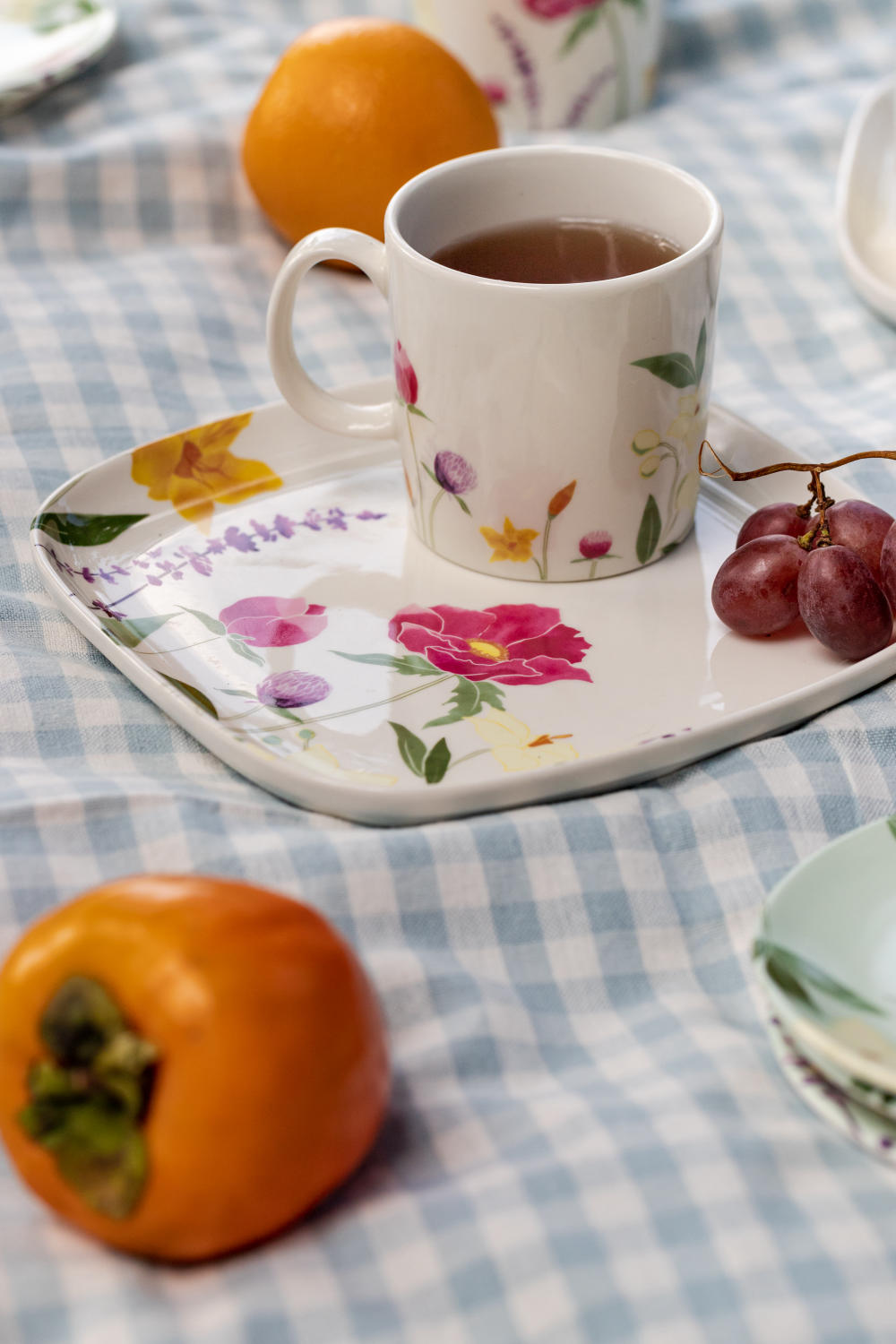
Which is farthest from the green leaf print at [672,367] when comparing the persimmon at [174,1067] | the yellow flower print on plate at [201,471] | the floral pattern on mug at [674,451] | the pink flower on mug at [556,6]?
the pink flower on mug at [556,6]

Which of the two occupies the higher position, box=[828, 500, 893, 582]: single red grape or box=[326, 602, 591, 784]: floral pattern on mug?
box=[828, 500, 893, 582]: single red grape

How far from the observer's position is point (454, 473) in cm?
62

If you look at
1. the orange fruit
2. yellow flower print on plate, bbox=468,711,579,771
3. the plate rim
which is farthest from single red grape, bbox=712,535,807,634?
the plate rim

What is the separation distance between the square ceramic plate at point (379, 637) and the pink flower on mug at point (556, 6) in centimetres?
44

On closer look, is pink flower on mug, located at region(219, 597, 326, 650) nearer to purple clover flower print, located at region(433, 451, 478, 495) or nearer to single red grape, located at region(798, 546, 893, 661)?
purple clover flower print, located at region(433, 451, 478, 495)

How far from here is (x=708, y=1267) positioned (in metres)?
0.36

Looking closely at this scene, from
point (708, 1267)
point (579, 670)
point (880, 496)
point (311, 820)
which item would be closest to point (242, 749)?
point (311, 820)

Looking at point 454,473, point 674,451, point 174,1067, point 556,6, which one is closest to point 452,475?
point 454,473

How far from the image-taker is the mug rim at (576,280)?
0.55 m

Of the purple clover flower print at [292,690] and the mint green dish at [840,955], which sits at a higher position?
the mint green dish at [840,955]

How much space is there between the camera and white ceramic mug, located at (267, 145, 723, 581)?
57 centimetres

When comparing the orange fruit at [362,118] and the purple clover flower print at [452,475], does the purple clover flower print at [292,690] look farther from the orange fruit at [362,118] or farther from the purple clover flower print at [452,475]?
the orange fruit at [362,118]

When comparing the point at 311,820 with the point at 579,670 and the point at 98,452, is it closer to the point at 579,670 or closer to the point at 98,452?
the point at 579,670

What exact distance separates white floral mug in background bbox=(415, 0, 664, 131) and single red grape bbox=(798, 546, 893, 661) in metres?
0.62
